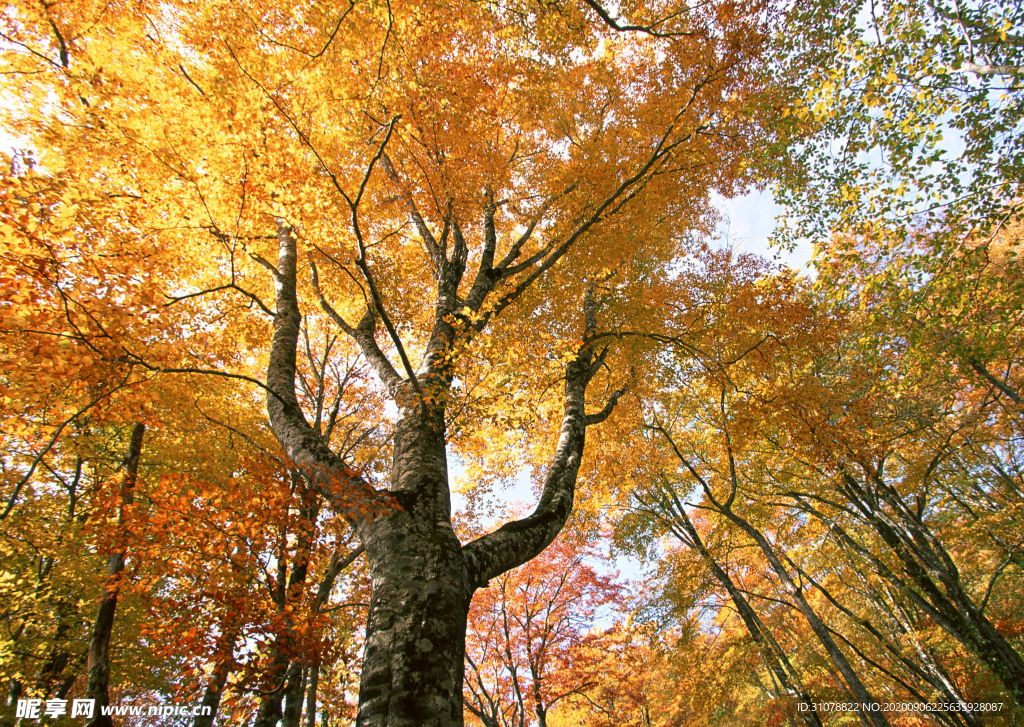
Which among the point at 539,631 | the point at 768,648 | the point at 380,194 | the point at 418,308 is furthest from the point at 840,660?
the point at 380,194

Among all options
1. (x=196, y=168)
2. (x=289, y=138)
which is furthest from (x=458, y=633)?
(x=196, y=168)

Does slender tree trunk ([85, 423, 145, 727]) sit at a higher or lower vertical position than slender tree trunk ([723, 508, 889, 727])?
higher

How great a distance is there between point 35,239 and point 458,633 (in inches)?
176

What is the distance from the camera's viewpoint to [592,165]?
645 centimetres

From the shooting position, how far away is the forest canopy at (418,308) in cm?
347

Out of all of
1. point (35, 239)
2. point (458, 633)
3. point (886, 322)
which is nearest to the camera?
point (458, 633)

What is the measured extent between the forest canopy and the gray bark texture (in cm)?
3

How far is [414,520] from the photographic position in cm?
291

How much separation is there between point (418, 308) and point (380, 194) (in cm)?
206

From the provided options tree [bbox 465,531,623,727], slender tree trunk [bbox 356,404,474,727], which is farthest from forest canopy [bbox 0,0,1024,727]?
tree [bbox 465,531,623,727]

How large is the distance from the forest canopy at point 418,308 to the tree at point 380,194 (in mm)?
43

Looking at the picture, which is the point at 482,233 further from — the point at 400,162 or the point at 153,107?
the point at 153,107

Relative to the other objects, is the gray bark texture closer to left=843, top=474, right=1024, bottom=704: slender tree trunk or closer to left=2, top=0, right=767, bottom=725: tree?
left=2, top=0, right=767, bottom=725: tree

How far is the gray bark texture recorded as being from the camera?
87.2 inches
